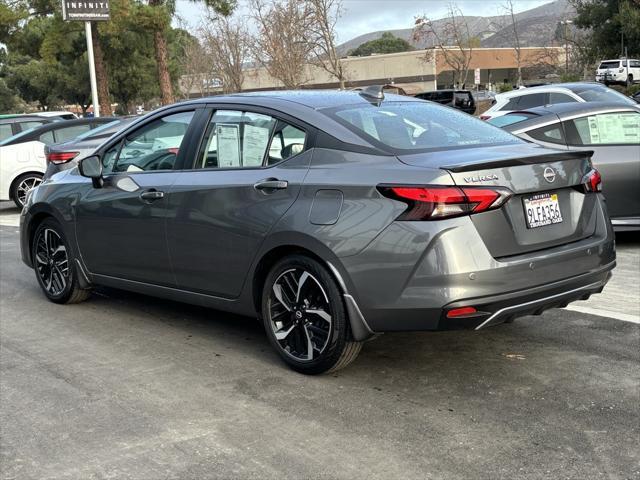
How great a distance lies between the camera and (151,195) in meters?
5.27

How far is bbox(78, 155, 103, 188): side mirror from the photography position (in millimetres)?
5754

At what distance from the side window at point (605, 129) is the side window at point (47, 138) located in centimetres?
927

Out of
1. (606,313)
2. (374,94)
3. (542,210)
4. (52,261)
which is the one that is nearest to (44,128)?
(52,261)

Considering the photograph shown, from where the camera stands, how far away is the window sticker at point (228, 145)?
493cm

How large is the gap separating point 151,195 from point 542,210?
2639 millimetres

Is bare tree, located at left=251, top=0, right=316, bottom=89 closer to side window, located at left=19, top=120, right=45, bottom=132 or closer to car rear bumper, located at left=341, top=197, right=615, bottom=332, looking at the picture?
side window, located at left=19, top=120, right=45, bottom=132

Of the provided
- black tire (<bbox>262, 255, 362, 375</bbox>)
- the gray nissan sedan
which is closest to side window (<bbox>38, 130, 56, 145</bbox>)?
the gray nissan sedan

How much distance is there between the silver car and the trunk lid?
3564mm

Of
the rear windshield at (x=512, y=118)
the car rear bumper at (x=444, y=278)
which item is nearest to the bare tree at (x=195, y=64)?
the rear windshield at (x=512, y=118)

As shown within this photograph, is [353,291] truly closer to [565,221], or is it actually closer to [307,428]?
[307,428]

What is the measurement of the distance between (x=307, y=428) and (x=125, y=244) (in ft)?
7.82

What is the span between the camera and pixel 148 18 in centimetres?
2550

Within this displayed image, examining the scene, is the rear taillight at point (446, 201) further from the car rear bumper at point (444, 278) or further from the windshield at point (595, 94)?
the windshield at point (595, 94)

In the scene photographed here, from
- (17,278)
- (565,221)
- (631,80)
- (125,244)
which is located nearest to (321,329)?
(565,221)
